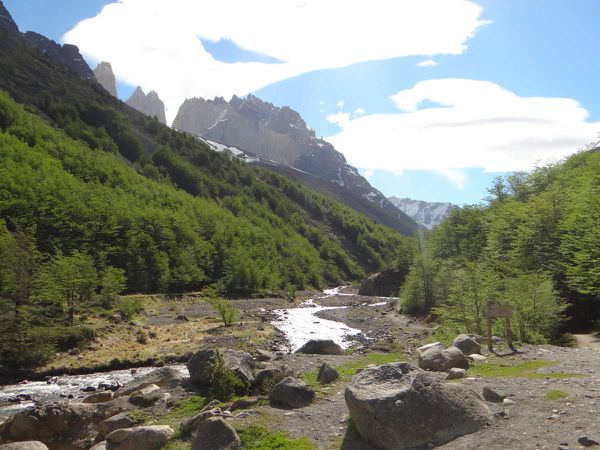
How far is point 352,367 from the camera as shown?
2480cm

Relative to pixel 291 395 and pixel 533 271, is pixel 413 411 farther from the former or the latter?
pixel 533 271

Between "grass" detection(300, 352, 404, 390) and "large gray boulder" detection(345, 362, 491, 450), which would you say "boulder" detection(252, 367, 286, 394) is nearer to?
"grass" detection(300, 352, 404, 390)

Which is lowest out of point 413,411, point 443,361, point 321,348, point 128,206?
point 321,348

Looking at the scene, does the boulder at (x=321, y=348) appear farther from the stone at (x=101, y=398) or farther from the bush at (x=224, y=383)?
the stone at (x=101, y=398)

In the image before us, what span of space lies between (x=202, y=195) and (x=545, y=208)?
444ft

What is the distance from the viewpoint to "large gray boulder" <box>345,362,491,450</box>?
12.6 metres

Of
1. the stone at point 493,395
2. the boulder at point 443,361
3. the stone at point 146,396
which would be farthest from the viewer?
the boulder at point 443,361

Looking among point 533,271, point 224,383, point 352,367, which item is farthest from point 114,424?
point 533,271

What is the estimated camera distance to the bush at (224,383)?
2008cm

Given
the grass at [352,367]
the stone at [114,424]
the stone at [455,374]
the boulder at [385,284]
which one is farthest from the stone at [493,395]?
the boulder at [385,284]

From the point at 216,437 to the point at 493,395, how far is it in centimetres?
900

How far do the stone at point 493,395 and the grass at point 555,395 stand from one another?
53.5 inches

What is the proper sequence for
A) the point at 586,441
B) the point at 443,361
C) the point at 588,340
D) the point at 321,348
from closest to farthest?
the point at 586,441
the point at 443,361
the point at 321,348
the point at 588,340

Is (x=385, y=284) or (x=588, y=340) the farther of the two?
(x=385, y=284)
